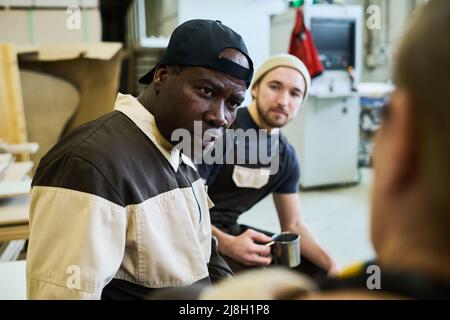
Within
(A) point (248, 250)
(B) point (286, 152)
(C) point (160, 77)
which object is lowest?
(A) point (248, 250)

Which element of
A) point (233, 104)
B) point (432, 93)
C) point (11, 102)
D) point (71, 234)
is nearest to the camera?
point (432, 93)

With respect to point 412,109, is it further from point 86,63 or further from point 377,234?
point 86,63

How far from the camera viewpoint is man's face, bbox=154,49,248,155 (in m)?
0.95

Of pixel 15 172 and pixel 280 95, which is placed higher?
pixel 280 95

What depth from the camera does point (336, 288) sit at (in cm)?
40

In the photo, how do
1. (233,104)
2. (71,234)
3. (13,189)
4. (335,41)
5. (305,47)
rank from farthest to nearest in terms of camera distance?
1. (335,41)
2. (305,47)
3. (13,189)
4. (233,104)
5. (71,234)

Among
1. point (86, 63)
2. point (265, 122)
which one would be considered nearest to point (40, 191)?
point (265, 122)

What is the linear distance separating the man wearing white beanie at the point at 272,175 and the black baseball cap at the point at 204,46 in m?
0.72

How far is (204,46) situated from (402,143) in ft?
2.07

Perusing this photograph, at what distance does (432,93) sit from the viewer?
36 centimetres

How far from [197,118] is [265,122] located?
0.79m

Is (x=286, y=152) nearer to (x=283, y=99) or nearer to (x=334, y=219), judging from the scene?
(x=283, y=99)

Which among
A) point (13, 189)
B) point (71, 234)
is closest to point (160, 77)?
point (71, 234)

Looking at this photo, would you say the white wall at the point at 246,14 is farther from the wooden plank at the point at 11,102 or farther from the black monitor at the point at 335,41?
the wooden plank at the point at 11,102
